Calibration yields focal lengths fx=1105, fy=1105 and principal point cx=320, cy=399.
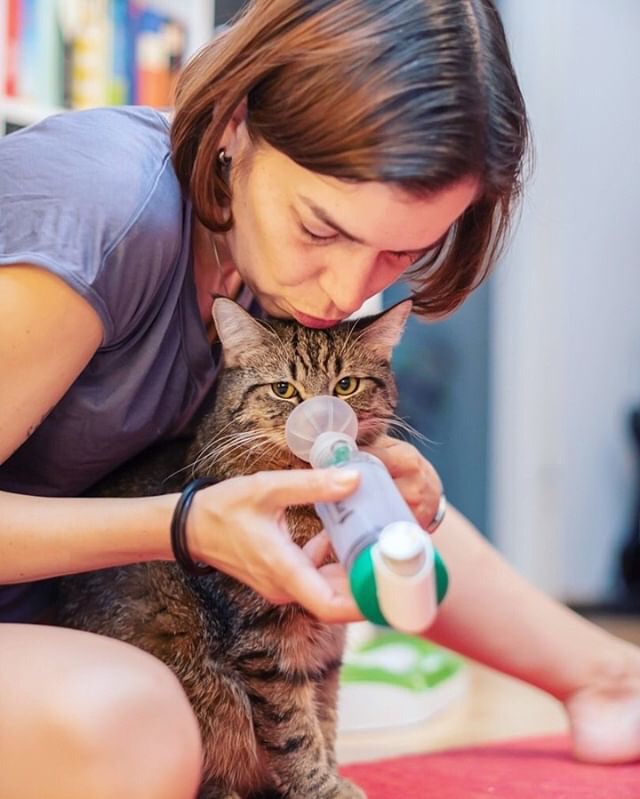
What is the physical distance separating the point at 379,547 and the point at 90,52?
5.99ft

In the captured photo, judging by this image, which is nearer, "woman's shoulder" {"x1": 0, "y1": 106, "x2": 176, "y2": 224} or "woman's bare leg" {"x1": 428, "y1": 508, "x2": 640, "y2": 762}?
"woman's shoulder" {"x1": 0, "y1": 106, "x2": 176, "y2": 224}

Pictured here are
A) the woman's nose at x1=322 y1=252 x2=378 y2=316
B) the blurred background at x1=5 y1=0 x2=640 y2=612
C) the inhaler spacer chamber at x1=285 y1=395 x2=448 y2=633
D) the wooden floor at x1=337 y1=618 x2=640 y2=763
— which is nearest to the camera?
the inhaler spacer chamber at x1=285 y1=395 x2=448 y2=633

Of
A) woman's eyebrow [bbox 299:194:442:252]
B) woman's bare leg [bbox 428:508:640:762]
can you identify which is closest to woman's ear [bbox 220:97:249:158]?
woman's eyebrow [bbox 299:194:442:252]

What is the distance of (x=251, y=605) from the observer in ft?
4.07

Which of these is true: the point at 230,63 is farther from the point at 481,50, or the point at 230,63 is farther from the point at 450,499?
the point at 450,499

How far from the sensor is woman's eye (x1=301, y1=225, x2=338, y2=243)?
105cm

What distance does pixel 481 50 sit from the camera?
40.9 inches

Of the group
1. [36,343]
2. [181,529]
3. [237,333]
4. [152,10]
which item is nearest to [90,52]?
[152,10]

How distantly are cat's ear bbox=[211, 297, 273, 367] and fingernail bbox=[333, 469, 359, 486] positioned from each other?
39 cm

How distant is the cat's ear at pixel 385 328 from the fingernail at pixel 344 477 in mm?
449

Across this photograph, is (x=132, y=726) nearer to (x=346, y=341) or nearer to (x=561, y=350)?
(x=346, y=341)

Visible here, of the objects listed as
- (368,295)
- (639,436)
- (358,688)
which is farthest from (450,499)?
(368,295)

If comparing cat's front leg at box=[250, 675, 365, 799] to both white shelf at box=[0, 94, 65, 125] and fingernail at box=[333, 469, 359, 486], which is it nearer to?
fingernail at box=[333, 469, 359, 486]

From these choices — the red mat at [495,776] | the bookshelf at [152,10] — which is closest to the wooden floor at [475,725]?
the red mat at [495,776]
